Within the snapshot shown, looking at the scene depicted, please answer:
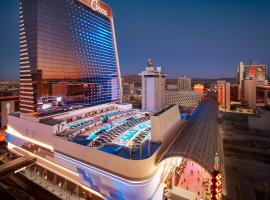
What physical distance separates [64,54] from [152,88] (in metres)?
35.7

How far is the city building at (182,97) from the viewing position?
78.8 meters

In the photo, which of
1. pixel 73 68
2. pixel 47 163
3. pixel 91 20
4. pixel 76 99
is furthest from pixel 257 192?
pixel 91 20

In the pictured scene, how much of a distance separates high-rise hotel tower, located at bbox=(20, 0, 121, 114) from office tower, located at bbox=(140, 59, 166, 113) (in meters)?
16.1

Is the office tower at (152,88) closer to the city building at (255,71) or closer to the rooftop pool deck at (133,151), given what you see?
the rooftop pool deck at (133,151)

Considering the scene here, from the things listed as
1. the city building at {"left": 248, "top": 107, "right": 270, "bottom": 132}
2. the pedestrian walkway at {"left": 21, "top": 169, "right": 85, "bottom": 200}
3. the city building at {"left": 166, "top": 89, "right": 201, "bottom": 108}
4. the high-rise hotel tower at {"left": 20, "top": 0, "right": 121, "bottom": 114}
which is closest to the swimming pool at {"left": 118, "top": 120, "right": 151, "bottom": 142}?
the pedestrian walkway at {"left": 21, "top": 169, "right": 85, "bottom": 200}

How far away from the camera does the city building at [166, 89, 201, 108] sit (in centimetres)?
7875

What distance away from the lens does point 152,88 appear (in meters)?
64.9

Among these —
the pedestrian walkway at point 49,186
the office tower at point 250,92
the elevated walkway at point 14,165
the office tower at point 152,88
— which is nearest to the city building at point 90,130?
the pedestrian walkway at point 49,186

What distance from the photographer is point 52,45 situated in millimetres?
35688

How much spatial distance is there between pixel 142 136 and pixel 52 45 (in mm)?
27787

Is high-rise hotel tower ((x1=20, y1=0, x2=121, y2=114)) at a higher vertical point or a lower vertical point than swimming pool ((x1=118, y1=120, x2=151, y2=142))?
higher

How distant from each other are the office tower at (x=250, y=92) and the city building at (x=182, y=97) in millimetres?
24713

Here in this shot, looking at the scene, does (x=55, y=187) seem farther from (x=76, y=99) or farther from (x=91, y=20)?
(x=91, y=20)

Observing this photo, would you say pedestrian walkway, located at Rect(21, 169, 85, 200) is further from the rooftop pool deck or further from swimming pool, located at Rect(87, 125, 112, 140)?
swimming pool, located at Rect(87, 125, 112, 140)
